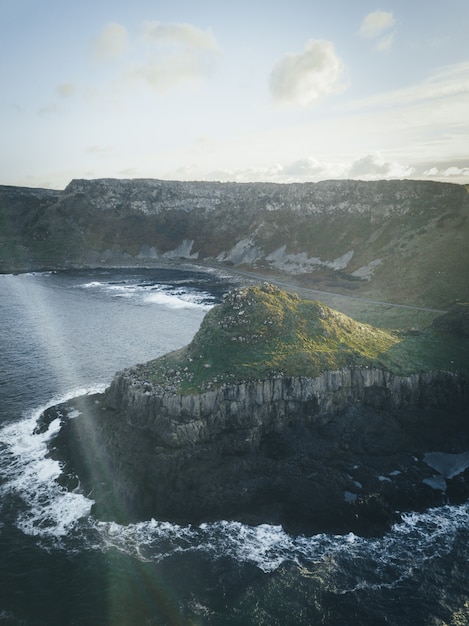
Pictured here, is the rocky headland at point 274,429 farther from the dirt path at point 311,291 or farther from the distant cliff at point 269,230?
the distant cliff at point 269,230

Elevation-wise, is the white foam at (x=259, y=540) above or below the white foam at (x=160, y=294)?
below

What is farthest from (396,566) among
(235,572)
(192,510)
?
(192,510)

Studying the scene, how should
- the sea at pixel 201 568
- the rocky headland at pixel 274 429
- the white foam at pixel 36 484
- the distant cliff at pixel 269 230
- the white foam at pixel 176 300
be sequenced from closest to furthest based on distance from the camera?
the sea at pixel 201 568 < the white foam at pixel 36 484 < the rocky headland at pixel 274 429 < the white foam at pixel 176 300 < the distant cliff at pixel 269 230

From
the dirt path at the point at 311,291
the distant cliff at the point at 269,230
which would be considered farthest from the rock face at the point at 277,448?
the distant cliff at the point at 269,230

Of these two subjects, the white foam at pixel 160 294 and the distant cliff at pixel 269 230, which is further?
the distant cliff at pixel 269 230

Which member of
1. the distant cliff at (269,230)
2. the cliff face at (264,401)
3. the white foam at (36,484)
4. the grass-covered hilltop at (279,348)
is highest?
the distant cliff at (269,230)

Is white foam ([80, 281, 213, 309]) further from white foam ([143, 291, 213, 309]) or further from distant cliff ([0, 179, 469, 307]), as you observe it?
distant cliff ([0, 179, 469, 307])

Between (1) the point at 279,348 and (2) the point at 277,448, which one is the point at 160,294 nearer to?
(1) the point at 279,348
